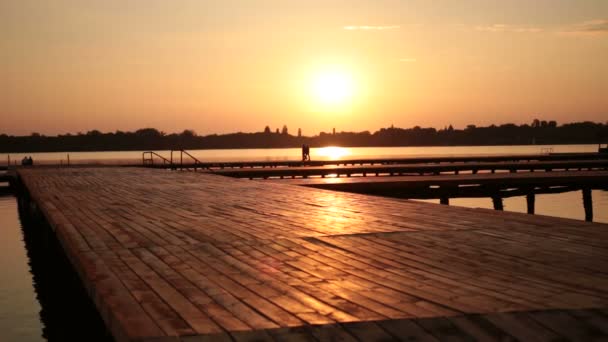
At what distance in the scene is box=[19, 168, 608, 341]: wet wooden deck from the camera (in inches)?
118

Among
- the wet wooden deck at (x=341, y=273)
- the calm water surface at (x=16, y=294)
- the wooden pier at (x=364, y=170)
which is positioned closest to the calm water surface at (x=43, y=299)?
the calm water surface at (x=16, y=294)

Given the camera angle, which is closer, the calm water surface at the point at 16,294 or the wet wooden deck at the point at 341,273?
the wet wooden deck at the point at 341,273

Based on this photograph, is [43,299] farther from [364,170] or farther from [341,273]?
[364,170]

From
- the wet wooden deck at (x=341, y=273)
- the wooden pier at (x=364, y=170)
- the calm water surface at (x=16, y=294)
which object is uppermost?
the wet wooden deck at (x=341, y=273)

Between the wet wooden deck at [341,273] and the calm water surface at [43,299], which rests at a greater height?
the wet wooden deck at [341,273]

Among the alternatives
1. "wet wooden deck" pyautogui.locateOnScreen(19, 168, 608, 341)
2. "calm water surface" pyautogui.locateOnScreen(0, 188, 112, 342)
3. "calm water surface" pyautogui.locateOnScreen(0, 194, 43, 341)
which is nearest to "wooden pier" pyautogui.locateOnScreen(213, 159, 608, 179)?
"calm water surface" pyautogui.locateOnScreen(0, 194, 43, 341)

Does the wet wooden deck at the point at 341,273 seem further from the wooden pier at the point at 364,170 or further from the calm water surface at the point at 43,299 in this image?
the wooden pier at the point at 364,170

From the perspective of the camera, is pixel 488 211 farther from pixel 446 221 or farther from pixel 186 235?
pixel 186 235

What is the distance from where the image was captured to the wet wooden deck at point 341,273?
3006 millimetres

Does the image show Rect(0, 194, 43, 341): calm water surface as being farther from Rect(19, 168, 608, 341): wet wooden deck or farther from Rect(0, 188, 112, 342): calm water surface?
Rect(19, 168, 608, 341): wet wooden deck

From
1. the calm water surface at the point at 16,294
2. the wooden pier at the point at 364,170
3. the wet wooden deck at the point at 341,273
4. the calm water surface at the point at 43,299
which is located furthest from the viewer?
the wooden pier at the point at 364,170

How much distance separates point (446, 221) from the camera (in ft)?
22.9

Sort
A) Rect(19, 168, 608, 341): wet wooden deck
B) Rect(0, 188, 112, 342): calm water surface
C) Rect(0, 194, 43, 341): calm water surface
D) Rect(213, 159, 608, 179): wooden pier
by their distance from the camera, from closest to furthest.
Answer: Rect(19, 168, 608, 341): wet wooden deck
Rect(0, 188, 112, 342): calm water surface
Rect(0, 194, 43, 341): calm water surface
Rect(213, 159, 608, 179): wooden pier

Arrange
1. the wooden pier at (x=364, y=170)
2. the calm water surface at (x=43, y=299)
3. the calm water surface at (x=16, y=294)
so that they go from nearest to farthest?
1. the calm water surface at (x=43, y=299)
2. the calm water surface at (x=16, y=294)
3. the wooden pier at (x=364, y=170)
